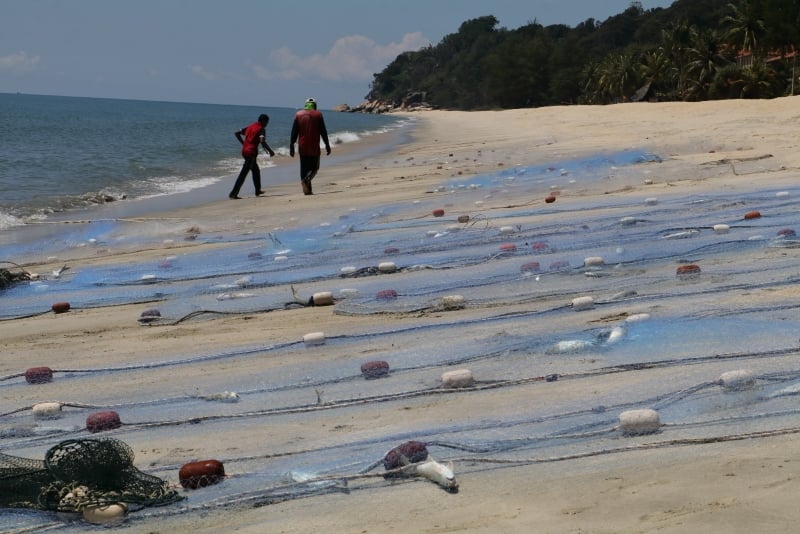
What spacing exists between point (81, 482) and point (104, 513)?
0.70 feet

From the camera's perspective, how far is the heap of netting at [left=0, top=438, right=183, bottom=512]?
3.17m

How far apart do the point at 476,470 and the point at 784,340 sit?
1.97 m

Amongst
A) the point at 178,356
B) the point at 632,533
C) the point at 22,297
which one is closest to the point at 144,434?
the point at 178,356

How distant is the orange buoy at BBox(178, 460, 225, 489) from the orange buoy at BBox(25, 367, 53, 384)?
2.00 metres

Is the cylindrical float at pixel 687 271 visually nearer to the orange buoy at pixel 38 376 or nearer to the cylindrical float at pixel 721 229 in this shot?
the cylindrical float at pixel 721 229

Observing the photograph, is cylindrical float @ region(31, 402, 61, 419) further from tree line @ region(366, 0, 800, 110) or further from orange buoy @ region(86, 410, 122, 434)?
tree line @ region(366, 0, 800, 110)

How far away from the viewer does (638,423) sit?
11.5 feet

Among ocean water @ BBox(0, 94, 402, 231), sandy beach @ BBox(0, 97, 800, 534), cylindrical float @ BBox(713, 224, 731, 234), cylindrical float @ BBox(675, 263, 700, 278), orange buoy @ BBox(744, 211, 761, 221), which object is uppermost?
ocean water @ BBox(0, 94, 402, 231)

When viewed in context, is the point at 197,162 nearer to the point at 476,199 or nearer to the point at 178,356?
the point at 476,199

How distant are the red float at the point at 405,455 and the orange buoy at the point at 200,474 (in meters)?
0.60

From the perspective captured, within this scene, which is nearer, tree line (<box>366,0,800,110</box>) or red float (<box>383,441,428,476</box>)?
red float (<box>383,441,428,476</box>)

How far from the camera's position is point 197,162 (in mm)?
27828

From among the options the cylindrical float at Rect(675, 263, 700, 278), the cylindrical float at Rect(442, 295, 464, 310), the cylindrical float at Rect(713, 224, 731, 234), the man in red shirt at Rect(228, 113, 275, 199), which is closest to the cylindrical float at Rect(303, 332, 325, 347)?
the cylindrical float at Rect(442, 295, 464, 310)

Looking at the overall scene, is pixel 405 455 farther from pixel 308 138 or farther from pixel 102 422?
pixel 308 138
